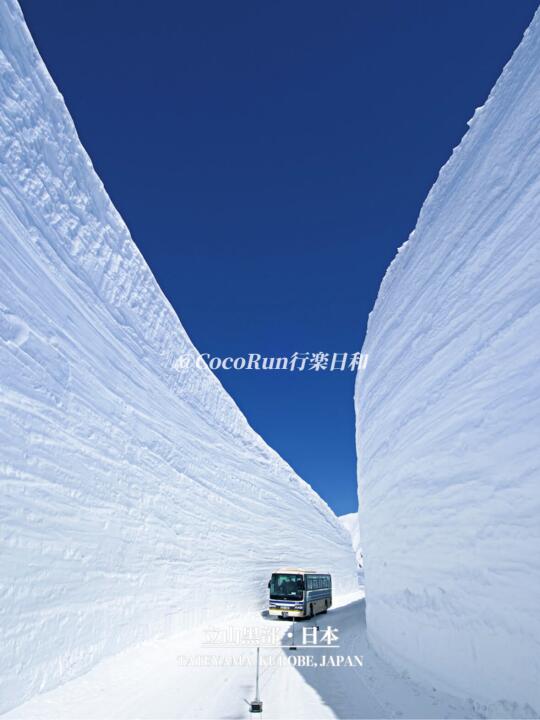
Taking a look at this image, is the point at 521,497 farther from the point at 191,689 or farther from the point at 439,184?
the point at 439,184

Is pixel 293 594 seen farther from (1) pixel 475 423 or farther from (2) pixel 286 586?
(1) pixel 475 423

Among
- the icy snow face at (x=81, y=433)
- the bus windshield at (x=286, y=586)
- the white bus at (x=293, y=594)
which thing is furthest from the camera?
the bus windshield at (x=286, y=586)

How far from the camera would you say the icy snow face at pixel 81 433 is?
23.0 feet

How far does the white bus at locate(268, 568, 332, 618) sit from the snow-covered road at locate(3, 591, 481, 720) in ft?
14.6

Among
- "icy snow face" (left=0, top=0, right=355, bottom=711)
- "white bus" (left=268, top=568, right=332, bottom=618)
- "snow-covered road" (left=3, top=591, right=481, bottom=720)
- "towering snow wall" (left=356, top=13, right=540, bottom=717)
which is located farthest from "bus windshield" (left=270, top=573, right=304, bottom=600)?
"towering snow wall" (left=356, top=13, right=540, bottom=717)

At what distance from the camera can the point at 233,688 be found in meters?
6.64

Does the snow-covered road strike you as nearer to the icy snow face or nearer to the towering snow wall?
the icy snow face

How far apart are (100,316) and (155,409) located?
3.28 meters

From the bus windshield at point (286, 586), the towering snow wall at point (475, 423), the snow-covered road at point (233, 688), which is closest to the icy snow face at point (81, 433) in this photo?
the snow-covered road at point (233, 688)

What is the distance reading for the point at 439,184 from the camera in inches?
332

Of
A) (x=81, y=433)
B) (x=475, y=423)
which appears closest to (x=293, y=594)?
(x=81, y=433)

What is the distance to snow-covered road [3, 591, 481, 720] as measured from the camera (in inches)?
223

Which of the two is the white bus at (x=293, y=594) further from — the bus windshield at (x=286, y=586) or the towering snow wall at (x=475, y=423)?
the towering snow wall at (x=475, y=423)

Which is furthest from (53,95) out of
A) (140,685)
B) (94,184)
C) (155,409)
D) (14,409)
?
(140,685)
